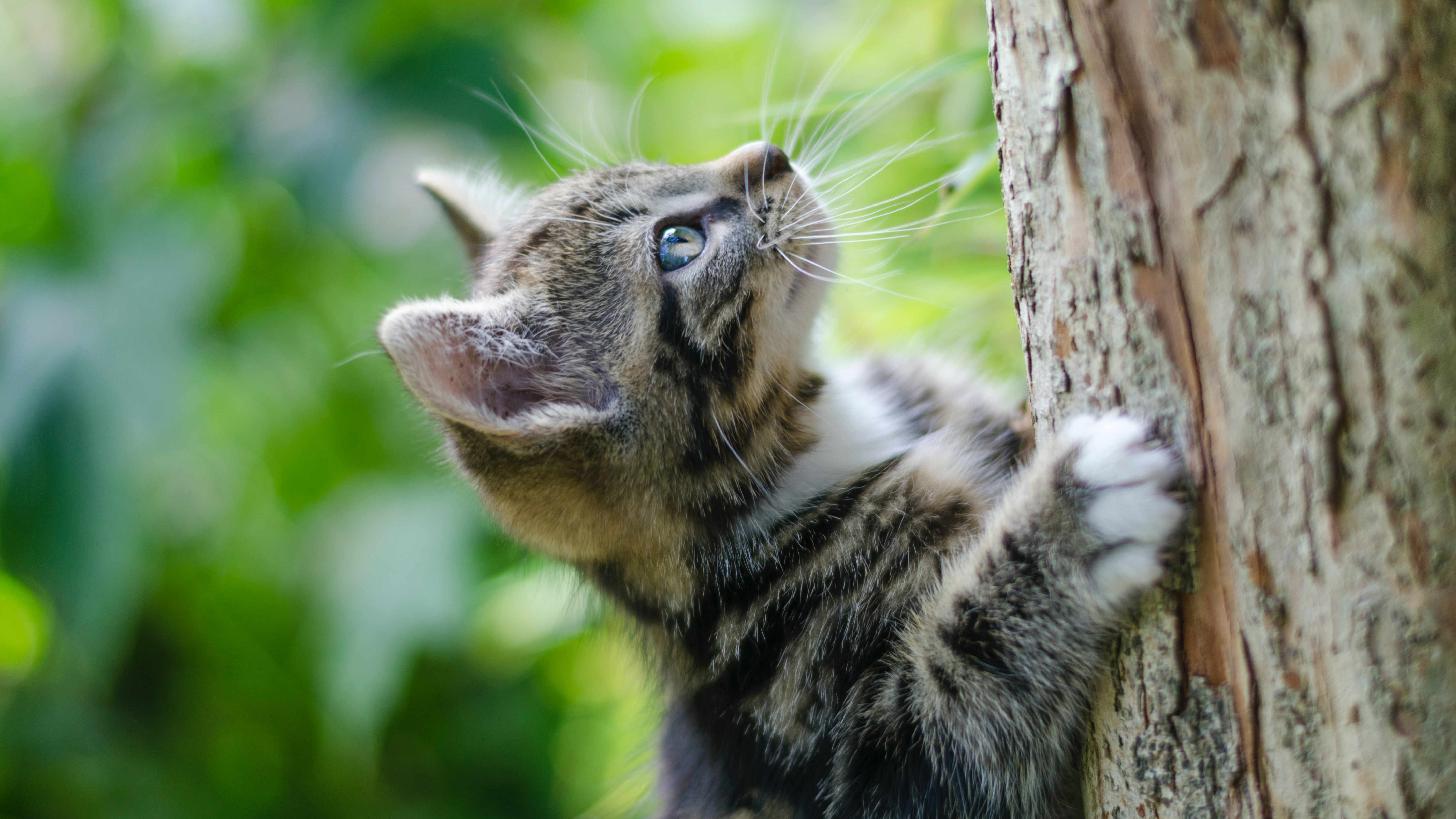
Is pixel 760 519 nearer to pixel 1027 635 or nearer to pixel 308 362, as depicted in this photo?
pixel 1027 635

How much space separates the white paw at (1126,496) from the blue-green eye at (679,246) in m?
0.91

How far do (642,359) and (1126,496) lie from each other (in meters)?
0.95

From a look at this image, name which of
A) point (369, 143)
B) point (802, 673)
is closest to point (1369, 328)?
point (802, 673)

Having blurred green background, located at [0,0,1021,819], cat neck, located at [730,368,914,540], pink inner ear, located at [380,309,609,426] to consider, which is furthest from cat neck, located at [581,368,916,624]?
pink inner ear, located at [380,309,609,426]

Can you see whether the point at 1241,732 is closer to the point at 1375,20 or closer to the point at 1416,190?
the point at 1416,190

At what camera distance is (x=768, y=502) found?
1.84 metres

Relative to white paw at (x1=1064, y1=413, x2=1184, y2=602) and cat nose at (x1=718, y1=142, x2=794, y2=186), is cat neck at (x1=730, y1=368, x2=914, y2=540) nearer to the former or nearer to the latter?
cat nose at (x1=718, y1=142, x2=794, y2=186)

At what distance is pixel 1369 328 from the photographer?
0.90m

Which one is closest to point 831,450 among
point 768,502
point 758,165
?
point 768,502

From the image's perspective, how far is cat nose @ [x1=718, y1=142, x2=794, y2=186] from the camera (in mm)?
1960

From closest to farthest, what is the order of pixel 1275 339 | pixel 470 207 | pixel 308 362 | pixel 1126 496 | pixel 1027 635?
pixel 1275 339, pixel 1126 496, pixel 1027 635, pixel 470 207, pixel 308 362

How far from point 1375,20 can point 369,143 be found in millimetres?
2840

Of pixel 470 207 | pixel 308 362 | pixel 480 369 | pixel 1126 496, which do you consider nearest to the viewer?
pixel 1126 496

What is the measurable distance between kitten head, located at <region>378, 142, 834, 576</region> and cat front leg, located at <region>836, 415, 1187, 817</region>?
0.51m
